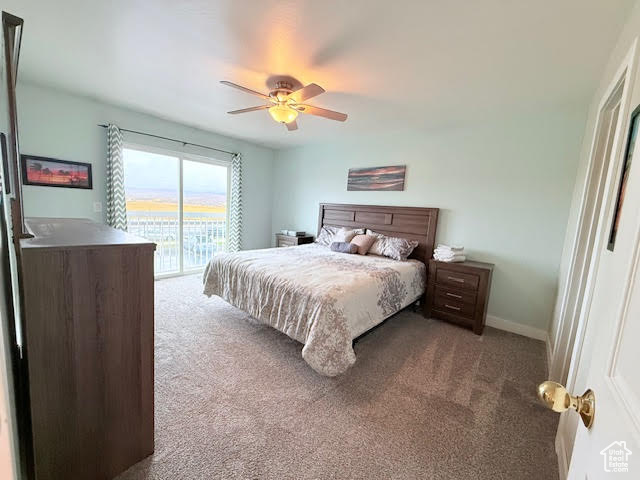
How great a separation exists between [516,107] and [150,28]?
3280 mm

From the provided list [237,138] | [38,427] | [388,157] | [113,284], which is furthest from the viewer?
[237,138]

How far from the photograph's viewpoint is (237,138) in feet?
15.4

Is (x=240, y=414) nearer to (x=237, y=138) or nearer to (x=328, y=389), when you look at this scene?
(x=328, y=389)

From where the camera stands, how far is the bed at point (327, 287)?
76.5 inches

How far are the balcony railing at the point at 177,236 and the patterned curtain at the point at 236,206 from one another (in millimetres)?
200

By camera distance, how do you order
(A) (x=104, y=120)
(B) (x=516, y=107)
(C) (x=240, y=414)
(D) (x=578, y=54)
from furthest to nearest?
(A) (x=104, y=120) < (B) (x=516, y=107) < (D) (x=578, y=54) < (C) (x=240, y=414)

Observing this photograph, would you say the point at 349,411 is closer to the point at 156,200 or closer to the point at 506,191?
the point at 506,191

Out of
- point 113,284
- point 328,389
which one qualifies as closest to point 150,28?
point 113,284

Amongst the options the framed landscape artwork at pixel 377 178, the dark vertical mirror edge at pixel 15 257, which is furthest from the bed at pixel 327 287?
the dark vertical mirror edge at pixel 15 257

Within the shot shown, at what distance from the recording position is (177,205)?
4270mm

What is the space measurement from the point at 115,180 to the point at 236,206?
1.83 metres

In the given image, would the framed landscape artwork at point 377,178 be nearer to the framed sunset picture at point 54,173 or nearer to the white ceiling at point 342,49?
the white ceiling at point 342,49
